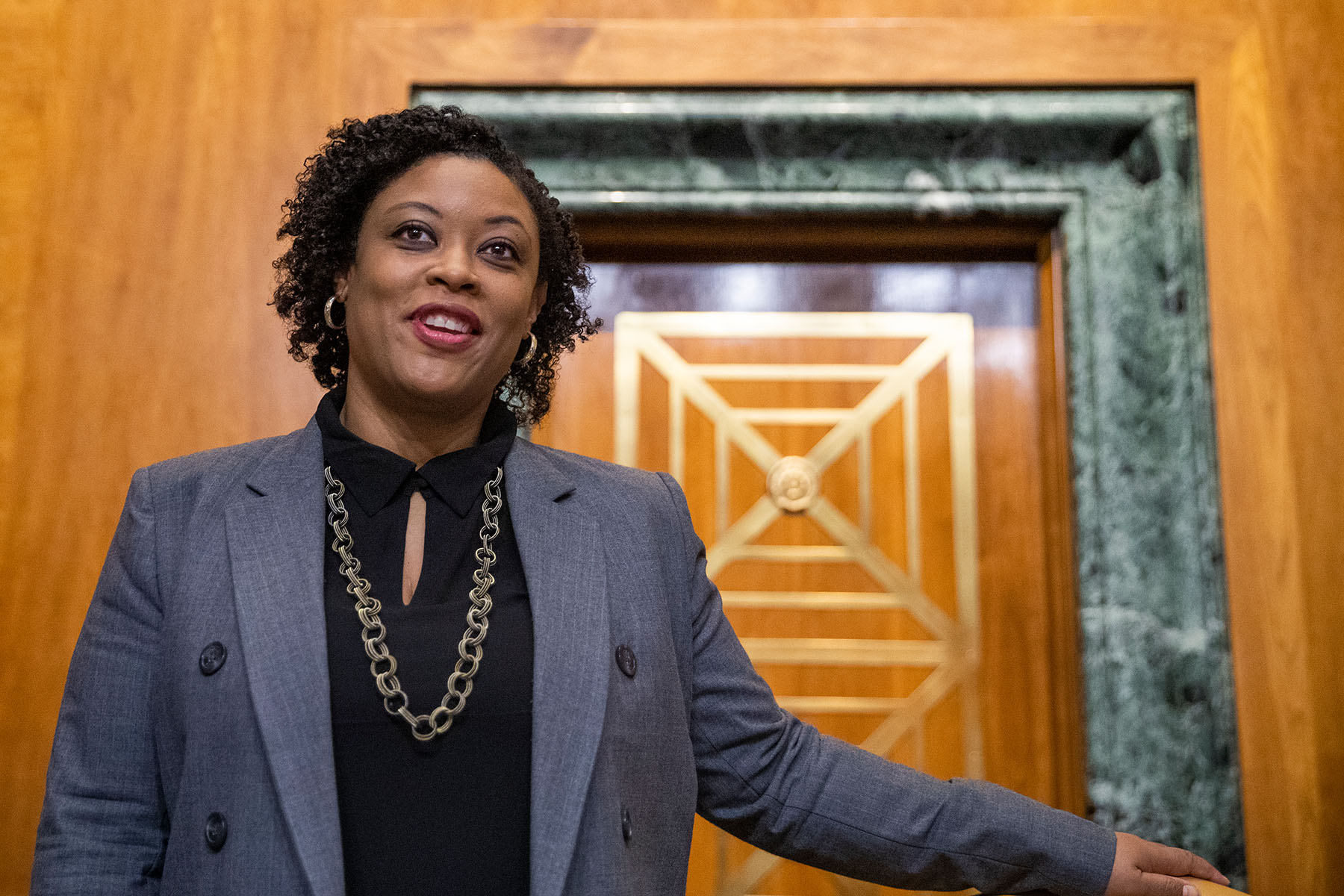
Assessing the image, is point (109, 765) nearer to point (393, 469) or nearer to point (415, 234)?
point (393, 469)

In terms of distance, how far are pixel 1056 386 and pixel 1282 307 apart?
459 millimetres

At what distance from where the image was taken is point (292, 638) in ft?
3.78

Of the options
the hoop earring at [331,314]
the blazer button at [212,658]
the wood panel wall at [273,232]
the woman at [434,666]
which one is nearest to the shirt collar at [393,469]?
the woman at [434,666]

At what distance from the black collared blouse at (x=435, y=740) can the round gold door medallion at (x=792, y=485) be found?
1.13 meters

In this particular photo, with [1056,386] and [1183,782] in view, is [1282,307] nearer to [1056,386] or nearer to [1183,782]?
[1056,386]

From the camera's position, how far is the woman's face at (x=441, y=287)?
132 cm

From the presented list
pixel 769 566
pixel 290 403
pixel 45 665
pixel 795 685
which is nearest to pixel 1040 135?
pixel 769 566

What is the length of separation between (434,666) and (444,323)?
0.43 m

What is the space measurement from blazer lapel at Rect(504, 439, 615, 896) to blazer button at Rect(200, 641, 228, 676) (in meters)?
0.35

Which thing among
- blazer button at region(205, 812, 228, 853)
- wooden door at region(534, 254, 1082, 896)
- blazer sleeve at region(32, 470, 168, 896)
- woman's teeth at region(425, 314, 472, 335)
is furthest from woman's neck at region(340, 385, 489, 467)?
wooden door at region(534, 254, 1082, 896)

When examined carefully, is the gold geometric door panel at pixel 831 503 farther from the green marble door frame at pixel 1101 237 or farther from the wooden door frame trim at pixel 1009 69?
the wooden door frame trim at pixel 1009 69

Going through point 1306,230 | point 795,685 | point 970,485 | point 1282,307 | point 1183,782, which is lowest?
point 1183,782

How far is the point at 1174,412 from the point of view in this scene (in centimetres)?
212

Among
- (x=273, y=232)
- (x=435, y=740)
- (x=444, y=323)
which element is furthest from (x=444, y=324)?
(x=273, y=232)
